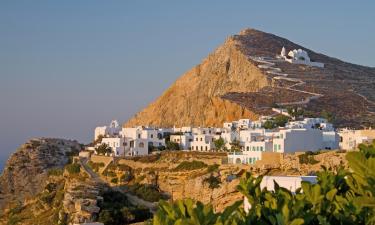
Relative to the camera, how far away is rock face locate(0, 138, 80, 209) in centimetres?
5138

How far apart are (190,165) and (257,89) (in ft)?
85.8

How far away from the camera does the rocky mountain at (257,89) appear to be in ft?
187

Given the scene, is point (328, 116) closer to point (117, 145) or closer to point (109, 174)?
point (117, 145)

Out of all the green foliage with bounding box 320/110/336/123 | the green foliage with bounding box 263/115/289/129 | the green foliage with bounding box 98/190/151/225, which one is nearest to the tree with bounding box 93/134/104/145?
the green foliage with bounding box 263/115/289/129

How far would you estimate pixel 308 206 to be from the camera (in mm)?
9266

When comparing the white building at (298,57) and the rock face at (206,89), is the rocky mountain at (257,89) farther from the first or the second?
the white building at (298,57)

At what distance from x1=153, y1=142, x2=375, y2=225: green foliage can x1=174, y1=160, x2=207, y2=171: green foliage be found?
28.9 meters

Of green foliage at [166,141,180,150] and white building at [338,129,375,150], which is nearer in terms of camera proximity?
white building at [338,129,375,150]

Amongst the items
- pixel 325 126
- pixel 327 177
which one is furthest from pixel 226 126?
pixel 327 177

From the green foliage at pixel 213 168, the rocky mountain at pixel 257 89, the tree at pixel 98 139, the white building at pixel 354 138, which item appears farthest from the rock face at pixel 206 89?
the green foliage at pixel 213 168

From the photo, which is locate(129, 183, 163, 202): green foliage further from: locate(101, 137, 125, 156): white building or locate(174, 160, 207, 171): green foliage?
locate(101, 137, 125, 156): white building

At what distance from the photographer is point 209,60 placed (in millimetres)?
78062

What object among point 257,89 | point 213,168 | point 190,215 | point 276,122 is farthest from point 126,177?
point 190,215

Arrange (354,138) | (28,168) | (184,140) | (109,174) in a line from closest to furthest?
(354,138) < (109,174) < (184,140) < (28,168)
